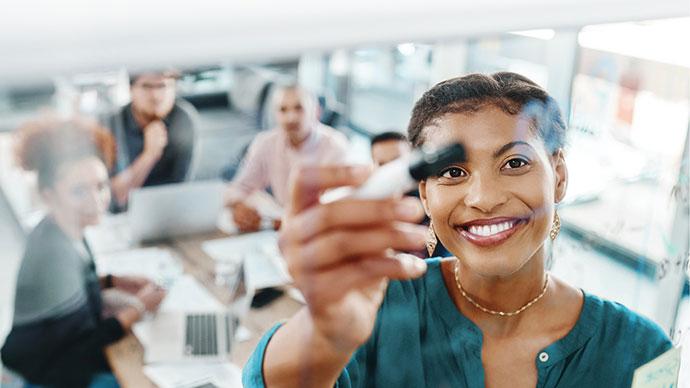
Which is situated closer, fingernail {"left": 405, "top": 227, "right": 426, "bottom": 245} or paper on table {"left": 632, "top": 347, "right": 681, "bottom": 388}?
fingernail {"left": 405, "top": 227, "right": 426, "bottom": 245}

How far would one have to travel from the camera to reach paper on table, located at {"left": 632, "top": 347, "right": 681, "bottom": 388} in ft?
2.30

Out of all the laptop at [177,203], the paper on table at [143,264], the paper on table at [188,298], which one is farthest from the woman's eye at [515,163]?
the paper on table at [188,298]

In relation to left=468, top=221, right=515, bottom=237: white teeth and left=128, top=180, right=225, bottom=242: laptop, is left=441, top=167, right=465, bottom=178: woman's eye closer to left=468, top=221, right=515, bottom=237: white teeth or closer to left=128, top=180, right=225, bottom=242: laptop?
left=468, top=221, right=515, bottom=237: white teeth

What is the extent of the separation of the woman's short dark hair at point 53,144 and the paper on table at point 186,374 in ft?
1.22

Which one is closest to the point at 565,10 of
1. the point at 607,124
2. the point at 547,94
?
the point at 547,94

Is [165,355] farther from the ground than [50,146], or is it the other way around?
[50,146]

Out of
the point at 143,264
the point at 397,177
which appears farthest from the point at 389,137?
the point at 143,264

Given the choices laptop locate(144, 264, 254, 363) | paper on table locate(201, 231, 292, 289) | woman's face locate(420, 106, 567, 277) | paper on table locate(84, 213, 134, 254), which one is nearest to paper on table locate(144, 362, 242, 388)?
laptop locate(144, 264, 254, 363)

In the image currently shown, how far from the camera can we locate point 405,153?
20.5 inches

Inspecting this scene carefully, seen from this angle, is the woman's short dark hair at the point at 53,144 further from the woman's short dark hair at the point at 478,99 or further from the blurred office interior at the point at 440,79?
the woman's short dark hair at the point at 478,99

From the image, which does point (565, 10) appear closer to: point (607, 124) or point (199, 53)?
point (607, 124)

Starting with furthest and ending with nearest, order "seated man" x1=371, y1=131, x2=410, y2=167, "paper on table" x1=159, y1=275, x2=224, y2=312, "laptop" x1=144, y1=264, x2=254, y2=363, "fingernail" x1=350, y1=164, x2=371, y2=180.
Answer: "paper on table" x1=159, y1=275, x2=224, y2=312
"laptop" x1=144, y1=264, x2=254, y2=363
"seated man" x1=371, y1=131, x2=410, y2=167
"fingernail" x1=350, y1=164, x2=371, y2=180

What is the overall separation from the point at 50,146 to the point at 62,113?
3 cm

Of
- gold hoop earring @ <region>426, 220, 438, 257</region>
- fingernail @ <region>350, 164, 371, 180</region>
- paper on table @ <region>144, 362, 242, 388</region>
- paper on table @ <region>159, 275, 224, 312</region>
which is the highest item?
fingernail @ <region>350, 164, 371, 180</region>
